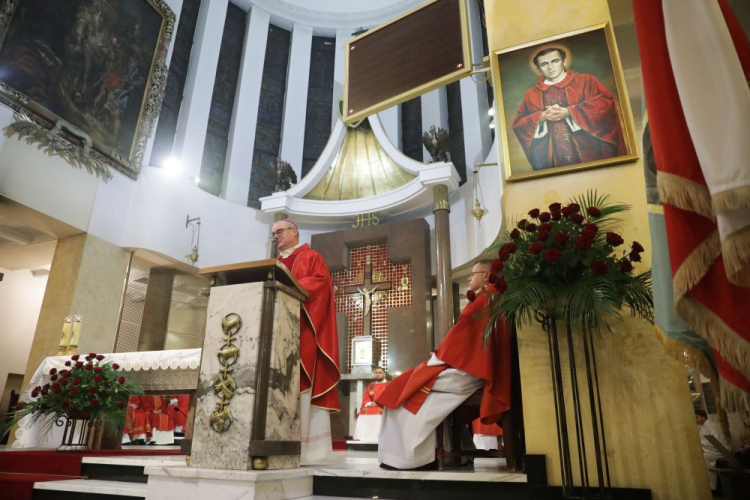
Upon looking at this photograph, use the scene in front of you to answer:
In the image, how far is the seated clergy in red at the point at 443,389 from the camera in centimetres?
313

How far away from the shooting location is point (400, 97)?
5.02 m

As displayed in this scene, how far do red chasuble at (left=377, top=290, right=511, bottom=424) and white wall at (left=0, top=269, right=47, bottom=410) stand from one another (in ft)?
31.8

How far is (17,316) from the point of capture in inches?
414

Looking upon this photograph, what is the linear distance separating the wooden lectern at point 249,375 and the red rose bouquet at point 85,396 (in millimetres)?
2219

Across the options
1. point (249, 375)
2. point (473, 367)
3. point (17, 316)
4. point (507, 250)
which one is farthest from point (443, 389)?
point (17, 316)

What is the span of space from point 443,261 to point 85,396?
5.96m

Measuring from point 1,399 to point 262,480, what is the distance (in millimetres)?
10194

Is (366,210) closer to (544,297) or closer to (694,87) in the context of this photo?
(544,297)

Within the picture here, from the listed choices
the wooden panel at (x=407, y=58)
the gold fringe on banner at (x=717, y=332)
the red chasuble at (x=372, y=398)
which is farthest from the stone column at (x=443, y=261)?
the gold fringe on banner at (x=717, y=332)

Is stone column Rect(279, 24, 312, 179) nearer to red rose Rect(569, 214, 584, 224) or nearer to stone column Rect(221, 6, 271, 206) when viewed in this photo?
stone column Rect(221, 6, 271, 206)

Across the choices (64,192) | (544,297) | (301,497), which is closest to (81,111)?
(64,192)

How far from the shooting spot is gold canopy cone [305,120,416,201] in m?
10.8

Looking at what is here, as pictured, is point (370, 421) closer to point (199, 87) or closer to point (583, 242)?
point (583, 242)

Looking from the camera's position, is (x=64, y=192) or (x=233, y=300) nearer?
(x=233, y=300)
